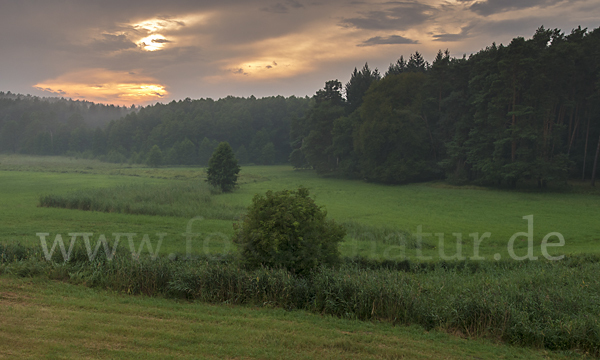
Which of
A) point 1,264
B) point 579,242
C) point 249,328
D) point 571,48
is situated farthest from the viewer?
point 571,48

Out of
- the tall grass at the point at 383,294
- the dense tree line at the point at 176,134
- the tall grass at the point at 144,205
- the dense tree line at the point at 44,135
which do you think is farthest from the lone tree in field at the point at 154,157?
the tall grass at the point at 383,294

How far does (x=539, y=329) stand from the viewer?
8.29 metres

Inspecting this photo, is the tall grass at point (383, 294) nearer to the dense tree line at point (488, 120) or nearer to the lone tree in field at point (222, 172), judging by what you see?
the lone tree in field at point (222, 172)

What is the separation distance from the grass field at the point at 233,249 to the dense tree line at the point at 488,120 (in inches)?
197

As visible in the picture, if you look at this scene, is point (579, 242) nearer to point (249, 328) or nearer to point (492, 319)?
point (492, 319)

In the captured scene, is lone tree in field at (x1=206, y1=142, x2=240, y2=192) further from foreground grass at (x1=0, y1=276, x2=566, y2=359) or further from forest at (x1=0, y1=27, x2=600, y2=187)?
foreground grass at (x1=0, y1=276, x2=566, y2=359)

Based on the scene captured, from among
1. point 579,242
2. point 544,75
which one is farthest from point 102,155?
point 579,242

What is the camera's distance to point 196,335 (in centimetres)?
775

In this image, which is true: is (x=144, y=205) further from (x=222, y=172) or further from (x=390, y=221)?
(x=222, y=172)

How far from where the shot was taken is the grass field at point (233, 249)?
7367mm

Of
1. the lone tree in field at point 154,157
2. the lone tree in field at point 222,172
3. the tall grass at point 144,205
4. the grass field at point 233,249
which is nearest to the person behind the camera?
the grass field at point 233,249

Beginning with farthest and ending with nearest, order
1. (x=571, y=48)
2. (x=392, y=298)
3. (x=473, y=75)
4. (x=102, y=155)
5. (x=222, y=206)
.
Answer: (x=102, y=155) → (x=473, y=75) → (x=571, y=48) → (x=222, y=206) → (x=392, y=298)

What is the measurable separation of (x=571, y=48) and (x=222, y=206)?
1527 inches

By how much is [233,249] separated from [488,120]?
3950cm
